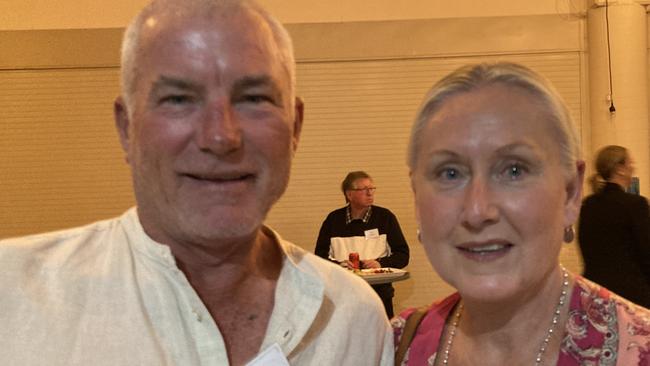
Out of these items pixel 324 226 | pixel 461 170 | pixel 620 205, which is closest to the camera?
pixel 461 170

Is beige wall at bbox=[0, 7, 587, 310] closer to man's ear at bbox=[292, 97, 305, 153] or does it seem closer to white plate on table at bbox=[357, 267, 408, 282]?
white plate on table at bbox=[357, 267, 408, 282]

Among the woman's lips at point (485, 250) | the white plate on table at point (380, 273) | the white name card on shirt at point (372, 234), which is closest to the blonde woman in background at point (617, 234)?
the white plate on table at point (380, 273)

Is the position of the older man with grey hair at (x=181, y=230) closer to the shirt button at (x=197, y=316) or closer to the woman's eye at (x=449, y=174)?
the shirt button at (x=197, y=316)

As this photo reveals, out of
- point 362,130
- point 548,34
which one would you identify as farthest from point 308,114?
point 548,34

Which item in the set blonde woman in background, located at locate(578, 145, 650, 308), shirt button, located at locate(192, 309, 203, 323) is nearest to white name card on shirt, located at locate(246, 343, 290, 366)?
shirt button, located at locate(192, 309, 203, 323)

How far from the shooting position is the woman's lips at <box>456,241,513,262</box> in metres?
1.60

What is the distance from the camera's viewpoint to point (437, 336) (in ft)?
6.37

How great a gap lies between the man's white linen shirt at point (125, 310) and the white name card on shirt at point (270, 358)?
0.14ft

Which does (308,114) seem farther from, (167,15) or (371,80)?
(167,15)

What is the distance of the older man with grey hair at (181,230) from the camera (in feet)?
5.14

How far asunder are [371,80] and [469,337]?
583 centimetres

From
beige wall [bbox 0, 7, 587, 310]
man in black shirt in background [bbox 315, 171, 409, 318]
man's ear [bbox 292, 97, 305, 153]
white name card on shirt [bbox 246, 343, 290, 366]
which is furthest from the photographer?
beige wall [bbox 0, 7, 587, 310]

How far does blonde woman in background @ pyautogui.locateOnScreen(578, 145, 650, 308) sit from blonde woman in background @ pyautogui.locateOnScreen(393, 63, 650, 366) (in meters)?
2.79

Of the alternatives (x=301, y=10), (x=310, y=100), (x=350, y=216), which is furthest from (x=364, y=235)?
(x=301, y=10)
